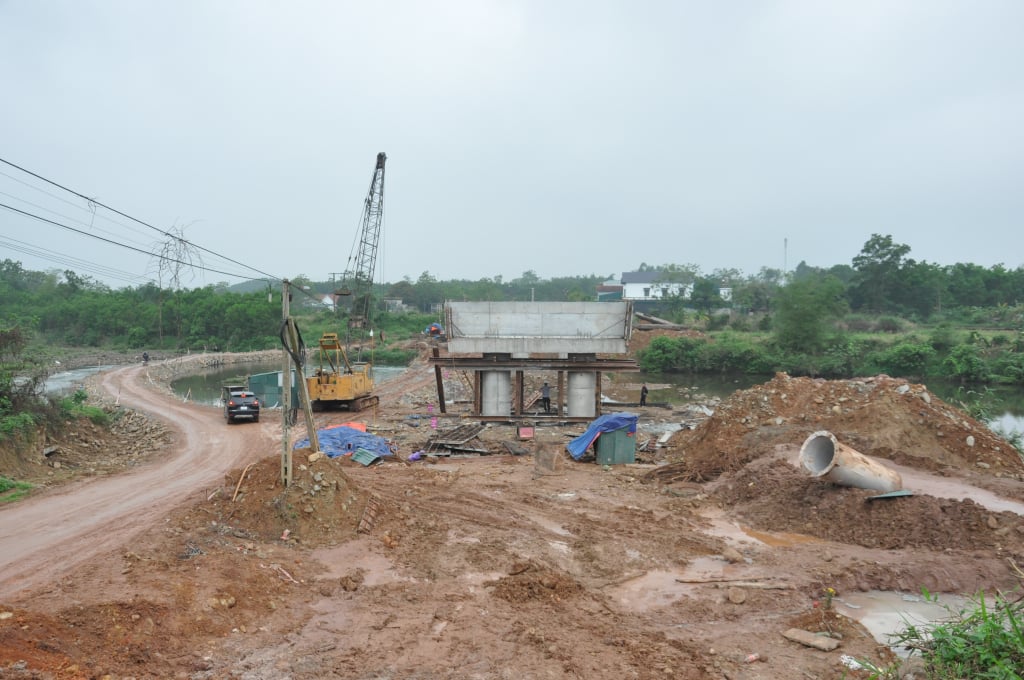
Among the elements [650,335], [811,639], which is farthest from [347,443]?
[650,335]

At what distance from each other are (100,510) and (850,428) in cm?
1842

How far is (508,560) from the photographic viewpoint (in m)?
10.3

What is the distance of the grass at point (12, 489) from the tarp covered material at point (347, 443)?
6.27m

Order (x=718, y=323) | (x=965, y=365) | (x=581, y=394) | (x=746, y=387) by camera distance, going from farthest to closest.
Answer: (x=718, y=323) < (x=746, y=387) < (x=965, y=365) < (x=581, y=394)

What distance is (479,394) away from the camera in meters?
24.1

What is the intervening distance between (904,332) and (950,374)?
15.6 metres

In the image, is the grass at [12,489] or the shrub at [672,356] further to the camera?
the shrub at [672,356]

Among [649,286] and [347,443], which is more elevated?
[649,286]

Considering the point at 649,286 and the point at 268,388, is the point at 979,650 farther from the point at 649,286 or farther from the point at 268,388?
the point at 649,286

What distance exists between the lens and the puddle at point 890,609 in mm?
8375

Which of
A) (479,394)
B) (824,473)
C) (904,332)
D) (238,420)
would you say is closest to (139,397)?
(238,420)

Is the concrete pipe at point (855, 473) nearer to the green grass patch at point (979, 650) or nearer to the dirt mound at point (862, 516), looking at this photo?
the dirt mound at point (862, 516)

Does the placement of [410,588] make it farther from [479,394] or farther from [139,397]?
[139,397]

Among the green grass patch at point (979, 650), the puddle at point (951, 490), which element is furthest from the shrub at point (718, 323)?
the green grass patch at point (979, 650)
